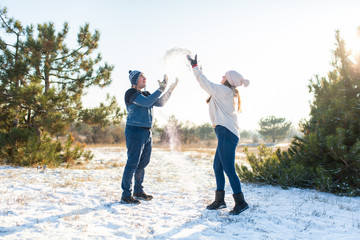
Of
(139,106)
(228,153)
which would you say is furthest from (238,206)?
(139,106)

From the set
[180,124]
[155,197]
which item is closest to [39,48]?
[155,197]

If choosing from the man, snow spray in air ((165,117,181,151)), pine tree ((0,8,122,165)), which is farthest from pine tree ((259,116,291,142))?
the man

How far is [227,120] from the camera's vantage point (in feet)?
11.3

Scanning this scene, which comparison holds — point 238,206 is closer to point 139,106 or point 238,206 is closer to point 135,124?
point 135,124

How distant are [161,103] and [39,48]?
6.52 meters

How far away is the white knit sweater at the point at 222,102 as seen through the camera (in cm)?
345

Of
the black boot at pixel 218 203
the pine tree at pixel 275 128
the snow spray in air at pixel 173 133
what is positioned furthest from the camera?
the pine tree at pixel 275 128

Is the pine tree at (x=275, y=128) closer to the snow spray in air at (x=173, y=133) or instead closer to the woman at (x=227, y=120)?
the snow spray in air at (x=173, y=133)

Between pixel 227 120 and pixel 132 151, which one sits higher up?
pixel 227 120

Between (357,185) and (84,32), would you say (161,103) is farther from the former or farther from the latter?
(84,32)

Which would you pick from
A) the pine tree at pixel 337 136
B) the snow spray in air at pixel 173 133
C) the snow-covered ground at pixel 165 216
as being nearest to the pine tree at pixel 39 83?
the snow-covered ground at pixel 165 216

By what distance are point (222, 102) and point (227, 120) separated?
0.93 feet

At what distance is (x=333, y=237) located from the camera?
2.62m

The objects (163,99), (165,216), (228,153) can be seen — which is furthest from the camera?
(163,99)
